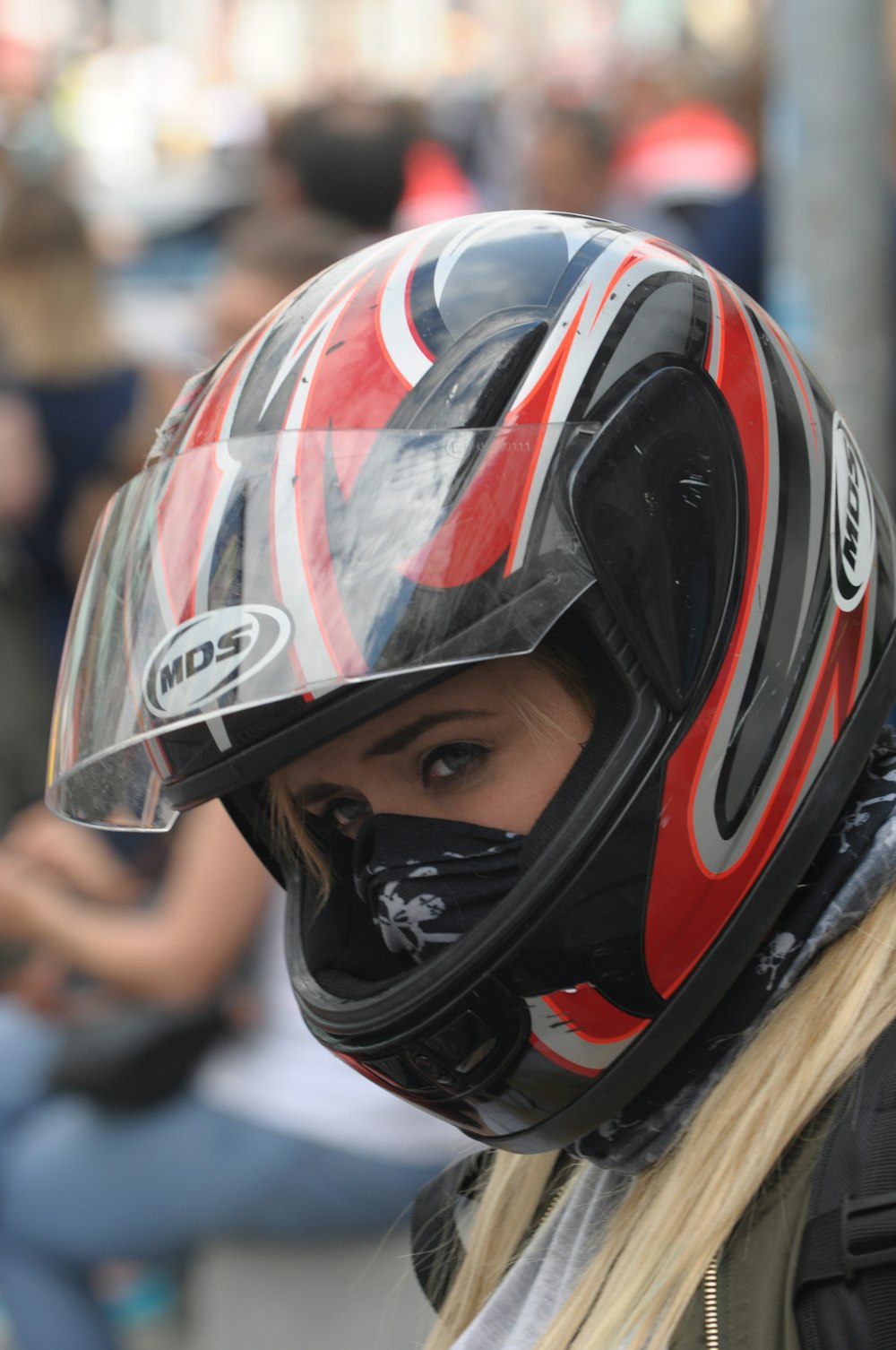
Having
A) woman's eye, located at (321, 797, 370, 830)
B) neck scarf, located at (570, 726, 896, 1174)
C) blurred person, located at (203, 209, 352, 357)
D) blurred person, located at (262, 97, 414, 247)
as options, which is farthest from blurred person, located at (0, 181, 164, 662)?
neck scarf, located at (570, 726, 896, 1174)

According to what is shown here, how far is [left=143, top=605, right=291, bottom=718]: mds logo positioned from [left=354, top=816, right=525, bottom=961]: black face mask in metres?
0.22

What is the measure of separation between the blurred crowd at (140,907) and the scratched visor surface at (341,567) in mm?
1329

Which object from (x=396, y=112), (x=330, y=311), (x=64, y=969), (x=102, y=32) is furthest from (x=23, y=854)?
(x=102, y=32)

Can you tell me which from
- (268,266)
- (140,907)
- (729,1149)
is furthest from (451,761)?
(268,266)

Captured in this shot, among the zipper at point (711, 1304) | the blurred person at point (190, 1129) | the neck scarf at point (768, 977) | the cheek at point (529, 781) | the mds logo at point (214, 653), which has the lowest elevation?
the blurred person at point (190, 1129)

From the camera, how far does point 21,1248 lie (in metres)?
3.04

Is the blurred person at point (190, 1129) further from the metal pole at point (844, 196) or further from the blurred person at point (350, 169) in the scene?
the blurred person at point (350, 169)

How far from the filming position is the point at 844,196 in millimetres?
3008

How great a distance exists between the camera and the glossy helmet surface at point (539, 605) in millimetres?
1220

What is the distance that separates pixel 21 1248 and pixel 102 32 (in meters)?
22.1

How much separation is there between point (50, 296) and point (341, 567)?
3.25m

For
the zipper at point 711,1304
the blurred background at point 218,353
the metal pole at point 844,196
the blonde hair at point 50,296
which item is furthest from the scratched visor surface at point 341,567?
the blonde hair at point 50,296

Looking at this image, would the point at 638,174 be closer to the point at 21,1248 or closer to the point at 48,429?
the point at 48,429

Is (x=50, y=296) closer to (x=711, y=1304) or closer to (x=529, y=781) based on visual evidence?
(x=529, y=781)
